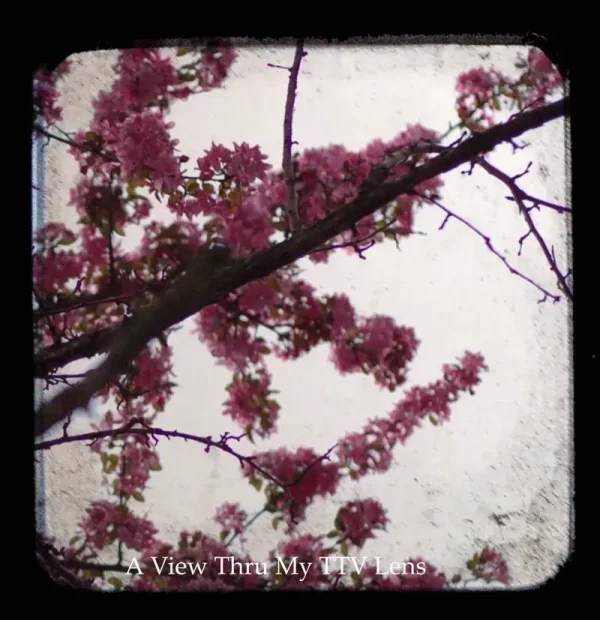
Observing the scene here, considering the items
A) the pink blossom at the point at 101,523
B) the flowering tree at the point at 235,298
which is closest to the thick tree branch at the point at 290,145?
the flowering tree at the point at 235,298

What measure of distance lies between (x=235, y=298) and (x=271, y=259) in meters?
0.08

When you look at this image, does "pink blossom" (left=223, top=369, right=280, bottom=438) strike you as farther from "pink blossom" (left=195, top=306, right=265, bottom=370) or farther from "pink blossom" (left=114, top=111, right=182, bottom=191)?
"pink blossom" (left=114, top=111, right=182, bottom=191)

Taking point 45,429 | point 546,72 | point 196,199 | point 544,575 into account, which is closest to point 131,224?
point 196,199

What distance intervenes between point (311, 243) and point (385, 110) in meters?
0.23

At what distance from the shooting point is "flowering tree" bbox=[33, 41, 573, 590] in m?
0.62

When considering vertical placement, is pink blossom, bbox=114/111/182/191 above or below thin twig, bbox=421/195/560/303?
above

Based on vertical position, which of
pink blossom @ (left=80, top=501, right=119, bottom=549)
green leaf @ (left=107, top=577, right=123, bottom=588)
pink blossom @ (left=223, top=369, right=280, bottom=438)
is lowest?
green leaf @ (left=107, top=577, right=123, bottom=588)

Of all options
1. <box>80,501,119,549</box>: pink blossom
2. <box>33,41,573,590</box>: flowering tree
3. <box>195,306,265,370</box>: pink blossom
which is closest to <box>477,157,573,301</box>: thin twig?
<box>33,41,573,590</box>: flowering tree

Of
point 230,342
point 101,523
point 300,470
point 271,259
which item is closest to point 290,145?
point 271,259

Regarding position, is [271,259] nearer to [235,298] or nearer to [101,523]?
[235,298]

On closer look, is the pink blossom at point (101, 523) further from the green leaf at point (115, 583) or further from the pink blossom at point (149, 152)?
the pink blossom at point (149, 152)

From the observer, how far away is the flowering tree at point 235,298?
2.03ft

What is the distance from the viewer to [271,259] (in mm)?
615

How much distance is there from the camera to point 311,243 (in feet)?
2.03
